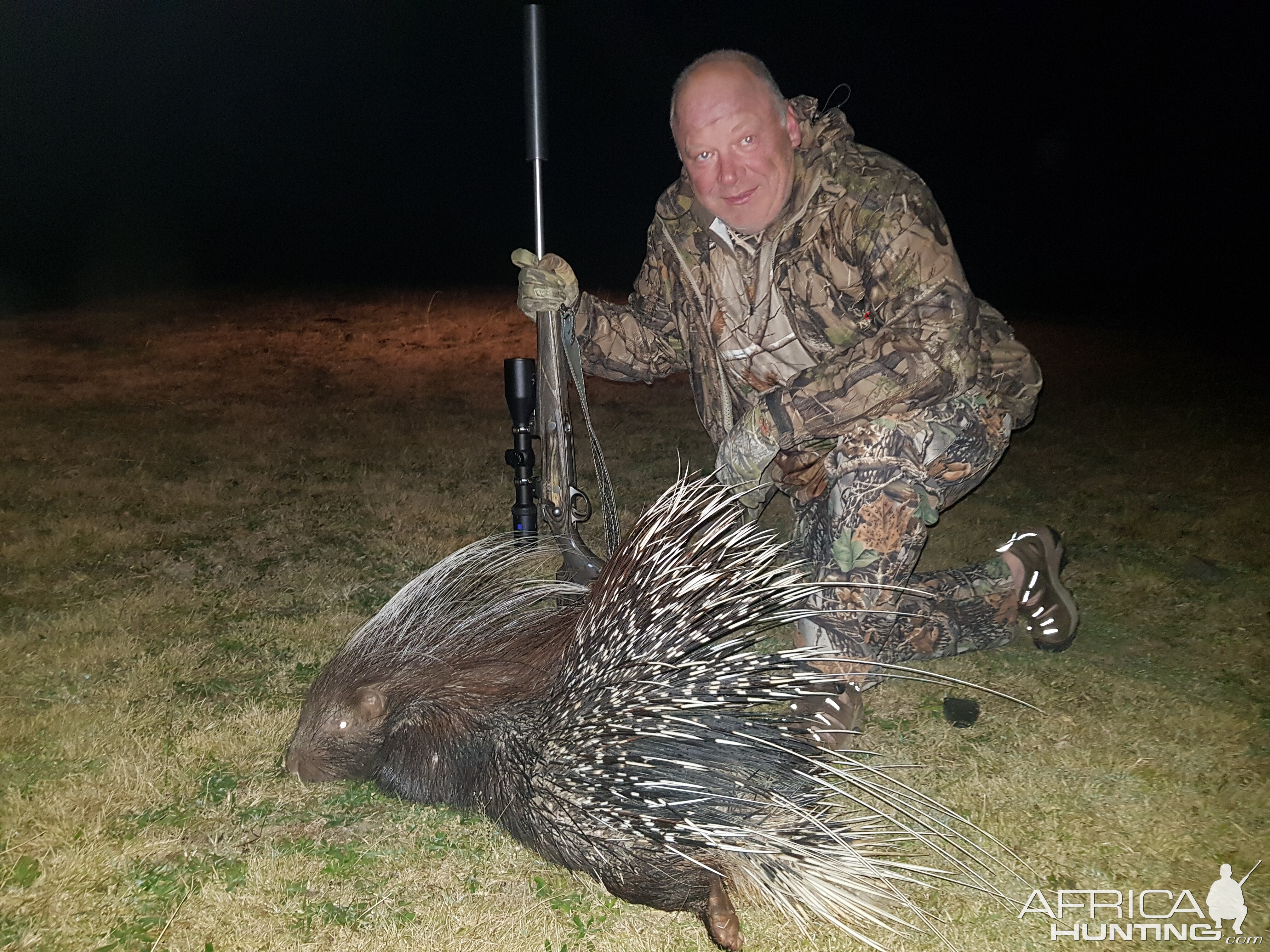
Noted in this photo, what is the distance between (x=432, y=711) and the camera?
2.13 m

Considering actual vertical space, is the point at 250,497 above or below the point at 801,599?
below

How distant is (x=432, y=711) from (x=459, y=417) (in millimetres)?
3484

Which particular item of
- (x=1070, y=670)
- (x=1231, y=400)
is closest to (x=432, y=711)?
(x=1070, y=670)

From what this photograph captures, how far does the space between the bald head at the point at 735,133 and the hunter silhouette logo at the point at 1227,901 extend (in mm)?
1748

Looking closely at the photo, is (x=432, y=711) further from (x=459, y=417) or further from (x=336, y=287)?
(x=336, y=287)

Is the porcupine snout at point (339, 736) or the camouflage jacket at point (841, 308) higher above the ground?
the camouflage jacket at point (841, 308)

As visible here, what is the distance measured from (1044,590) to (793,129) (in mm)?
1390

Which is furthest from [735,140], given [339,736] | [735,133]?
[339,736]

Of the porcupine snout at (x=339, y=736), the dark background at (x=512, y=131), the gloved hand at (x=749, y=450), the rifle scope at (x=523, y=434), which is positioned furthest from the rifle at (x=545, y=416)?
the dark background at (x=512, y=131)

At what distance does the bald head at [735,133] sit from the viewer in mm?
2363

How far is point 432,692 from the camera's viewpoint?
7.09 ft

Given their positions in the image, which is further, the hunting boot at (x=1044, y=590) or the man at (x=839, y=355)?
the hunting boot at (x=1044, y=590)

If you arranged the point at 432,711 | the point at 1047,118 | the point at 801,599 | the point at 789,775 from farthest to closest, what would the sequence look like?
the point at 1047,118, the point at 801,599, the point at 432,711, the point at 789,775

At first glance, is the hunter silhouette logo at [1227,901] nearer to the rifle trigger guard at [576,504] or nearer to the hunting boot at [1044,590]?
the hunting boot at [1044,590]
